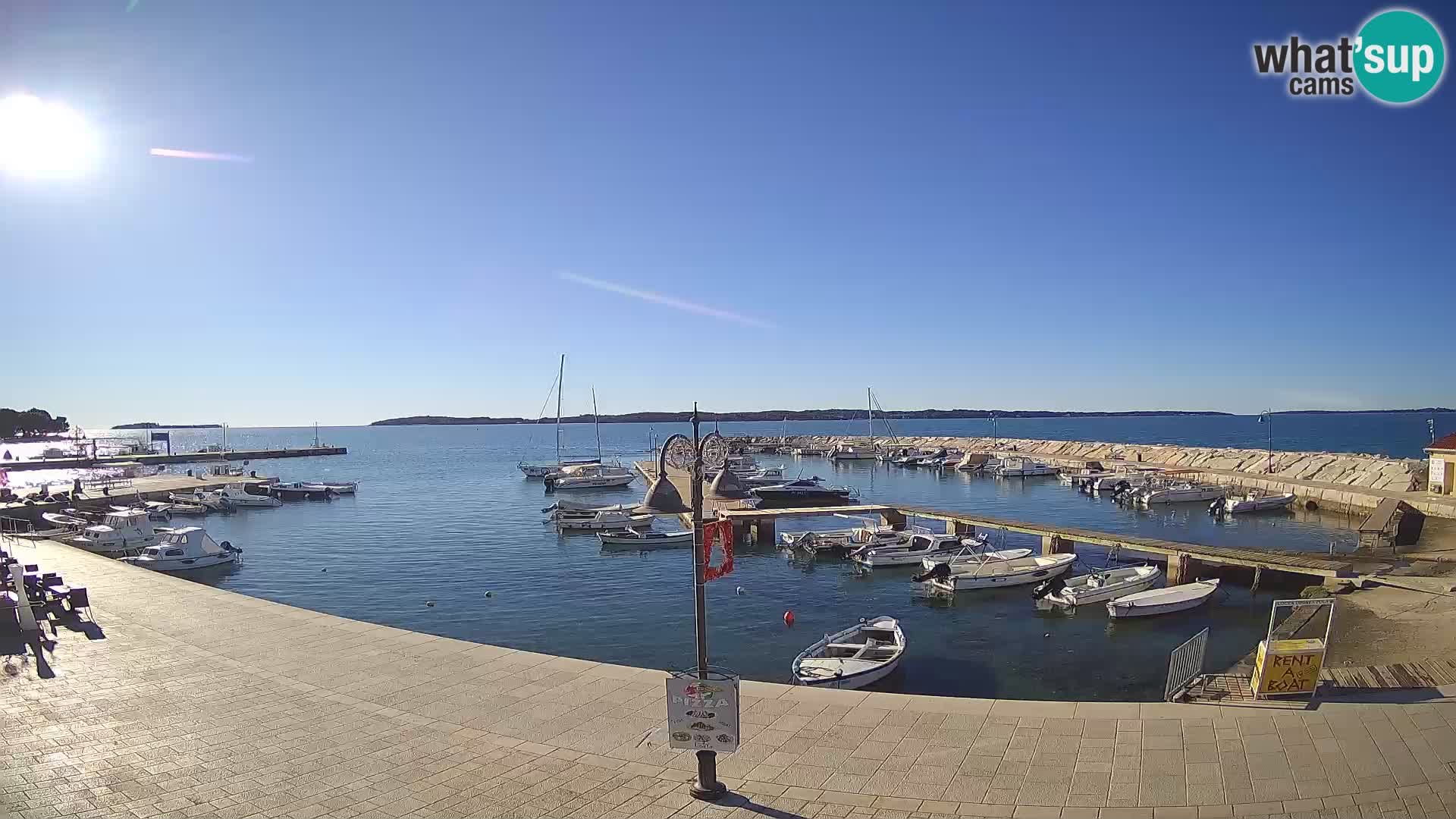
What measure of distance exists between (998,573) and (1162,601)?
5473mm

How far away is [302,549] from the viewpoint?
43875mm

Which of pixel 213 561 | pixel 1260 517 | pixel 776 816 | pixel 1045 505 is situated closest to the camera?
pixel 776 816

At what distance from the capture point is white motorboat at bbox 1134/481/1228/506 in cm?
5569

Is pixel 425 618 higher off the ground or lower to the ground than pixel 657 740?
lower

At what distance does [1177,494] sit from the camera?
2235 inches

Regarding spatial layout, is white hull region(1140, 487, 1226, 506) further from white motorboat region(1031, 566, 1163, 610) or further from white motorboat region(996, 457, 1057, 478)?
white motorboat region(1031, 566, 1163, 610)

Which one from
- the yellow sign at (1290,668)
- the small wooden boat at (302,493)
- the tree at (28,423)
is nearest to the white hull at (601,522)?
the small wooden boat at (302,493)

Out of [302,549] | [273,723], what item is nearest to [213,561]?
[302,549]

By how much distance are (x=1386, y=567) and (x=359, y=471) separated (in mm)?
106858

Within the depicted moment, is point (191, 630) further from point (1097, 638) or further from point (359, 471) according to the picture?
point (359, 471)

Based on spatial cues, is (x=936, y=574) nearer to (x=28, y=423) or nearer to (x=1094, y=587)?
(x=1094, y=587)

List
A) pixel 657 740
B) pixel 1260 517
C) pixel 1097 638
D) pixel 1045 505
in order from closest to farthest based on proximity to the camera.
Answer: pixel 657 740, pixel 1097 638, pixel 1260 517, pixel 1045 505

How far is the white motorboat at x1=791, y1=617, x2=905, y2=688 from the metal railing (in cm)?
600

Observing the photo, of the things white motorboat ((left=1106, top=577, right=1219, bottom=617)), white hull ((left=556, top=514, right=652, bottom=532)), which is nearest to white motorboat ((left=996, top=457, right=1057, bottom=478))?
white hull ((left=556, top=514, right=652, bottom=532))
